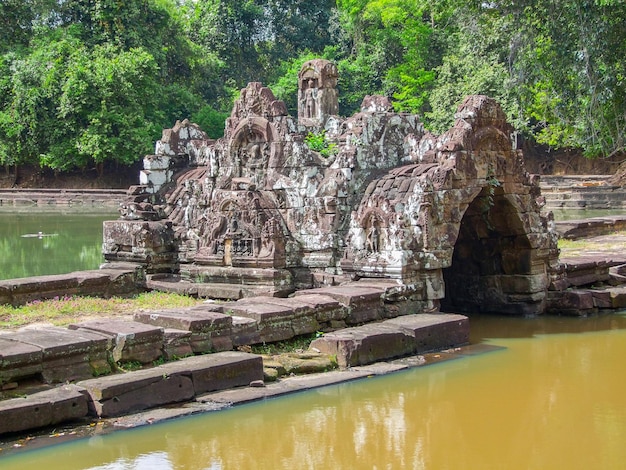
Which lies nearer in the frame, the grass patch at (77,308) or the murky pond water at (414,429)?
the murky pond water at (414,429)

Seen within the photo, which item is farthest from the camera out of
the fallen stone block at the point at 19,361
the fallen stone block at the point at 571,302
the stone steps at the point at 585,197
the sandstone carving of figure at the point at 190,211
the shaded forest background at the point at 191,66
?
the shaded forest background at the point at 191,66

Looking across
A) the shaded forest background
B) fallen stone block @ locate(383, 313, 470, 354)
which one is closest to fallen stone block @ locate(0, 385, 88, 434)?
fallen stone block @ locate(383, 313, 470, 354)

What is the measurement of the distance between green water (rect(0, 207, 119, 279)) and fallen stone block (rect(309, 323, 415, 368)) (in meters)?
7.40

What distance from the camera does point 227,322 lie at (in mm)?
7871

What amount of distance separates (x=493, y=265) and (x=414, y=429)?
188 inches

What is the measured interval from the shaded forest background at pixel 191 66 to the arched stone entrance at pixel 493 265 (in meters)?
15.7

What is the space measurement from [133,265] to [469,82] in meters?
24.7

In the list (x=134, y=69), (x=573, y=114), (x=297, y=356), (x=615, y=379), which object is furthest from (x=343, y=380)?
(x=134, y=69)

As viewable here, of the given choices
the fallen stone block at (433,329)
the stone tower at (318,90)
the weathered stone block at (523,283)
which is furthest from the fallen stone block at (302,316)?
the stone tower at (318,90)

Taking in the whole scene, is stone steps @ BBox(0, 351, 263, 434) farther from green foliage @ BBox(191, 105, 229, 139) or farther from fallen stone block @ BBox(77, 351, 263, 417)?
green foliage @ BBox(191, 105, 229, 139)

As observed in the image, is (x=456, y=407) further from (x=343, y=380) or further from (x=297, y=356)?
(x=297, y=356)

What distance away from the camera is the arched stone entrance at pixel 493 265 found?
10711 millimetres

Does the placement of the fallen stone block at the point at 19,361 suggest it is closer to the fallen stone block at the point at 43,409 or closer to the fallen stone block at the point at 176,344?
the fallen stone block at the point at 43,409

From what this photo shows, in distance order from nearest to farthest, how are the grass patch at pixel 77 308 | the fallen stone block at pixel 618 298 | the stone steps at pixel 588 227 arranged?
the grass patch at pixel 77 308 → the fallen stone block at pixel 618 298 → the stone steps at pixel 588 227
